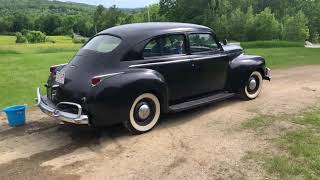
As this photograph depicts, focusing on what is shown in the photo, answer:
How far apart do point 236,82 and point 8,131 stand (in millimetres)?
4524

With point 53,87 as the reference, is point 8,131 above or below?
below

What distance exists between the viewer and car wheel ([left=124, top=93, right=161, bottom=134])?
23.0ft

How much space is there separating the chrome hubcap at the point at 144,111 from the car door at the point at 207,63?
128 cm

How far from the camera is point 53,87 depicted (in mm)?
7344

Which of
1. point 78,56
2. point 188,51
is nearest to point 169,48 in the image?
point 188,51

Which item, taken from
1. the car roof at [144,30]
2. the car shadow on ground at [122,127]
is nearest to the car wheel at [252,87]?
the car shadow on ground at [122,127]

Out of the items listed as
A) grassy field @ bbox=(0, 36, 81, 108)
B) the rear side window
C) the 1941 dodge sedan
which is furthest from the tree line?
the rear side window

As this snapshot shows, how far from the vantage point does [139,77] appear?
6.93 meters

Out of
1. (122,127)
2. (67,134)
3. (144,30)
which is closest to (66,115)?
(67,134)

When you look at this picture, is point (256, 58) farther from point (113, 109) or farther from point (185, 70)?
point (113, 109)

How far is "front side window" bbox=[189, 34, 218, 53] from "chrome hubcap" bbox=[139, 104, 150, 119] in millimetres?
1605

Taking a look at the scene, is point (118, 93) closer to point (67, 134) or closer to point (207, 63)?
point (67, 134)

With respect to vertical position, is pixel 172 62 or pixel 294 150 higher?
pixel 172 62

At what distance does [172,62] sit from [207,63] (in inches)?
37.9
